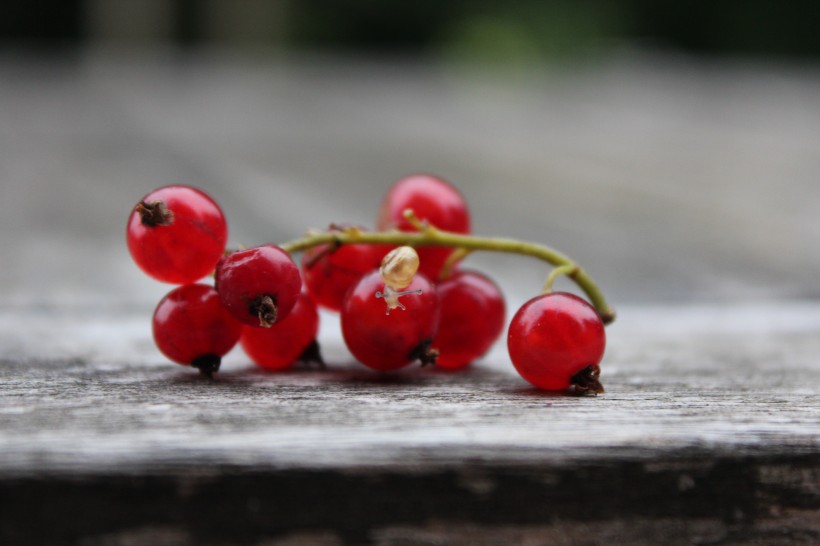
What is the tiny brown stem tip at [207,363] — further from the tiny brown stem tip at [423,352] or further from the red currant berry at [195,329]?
the tiny brown stem tip at [423,352]

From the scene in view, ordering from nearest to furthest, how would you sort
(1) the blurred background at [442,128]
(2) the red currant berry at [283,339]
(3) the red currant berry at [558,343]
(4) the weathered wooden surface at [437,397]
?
(4) the weathered wooden surface at [437,397] < (3) the red currant berry at [558,343] < (2) the red currant berry at [283,339] < (1) the blurred background at [442,128]

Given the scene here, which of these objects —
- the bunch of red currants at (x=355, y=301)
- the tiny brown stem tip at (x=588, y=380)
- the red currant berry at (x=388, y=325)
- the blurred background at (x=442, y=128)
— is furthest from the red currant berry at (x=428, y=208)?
the blurred background at (x=442, y=128)

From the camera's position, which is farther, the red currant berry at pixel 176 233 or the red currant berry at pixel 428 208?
the red currant berry at pixel 428 208

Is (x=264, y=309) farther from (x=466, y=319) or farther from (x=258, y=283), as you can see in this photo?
(x=466, y=319)

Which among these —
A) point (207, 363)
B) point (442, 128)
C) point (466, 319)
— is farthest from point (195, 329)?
point (442, 128)

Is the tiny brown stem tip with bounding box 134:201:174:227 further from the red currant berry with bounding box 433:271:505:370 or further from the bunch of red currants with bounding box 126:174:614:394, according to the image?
the red currant berry with bounding box 433:271:505:370

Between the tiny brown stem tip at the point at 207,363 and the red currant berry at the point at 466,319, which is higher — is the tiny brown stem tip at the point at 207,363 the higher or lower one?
the lower one
